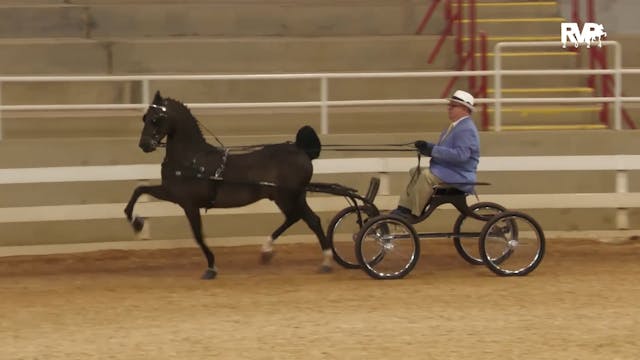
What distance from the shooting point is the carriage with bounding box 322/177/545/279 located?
31.8 ft

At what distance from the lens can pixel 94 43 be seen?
49.3 feet

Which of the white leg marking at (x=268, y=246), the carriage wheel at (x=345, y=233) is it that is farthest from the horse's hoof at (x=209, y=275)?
the carriage wheel at (x=345, y=233)

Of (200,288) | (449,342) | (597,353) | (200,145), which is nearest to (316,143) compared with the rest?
(200,145)

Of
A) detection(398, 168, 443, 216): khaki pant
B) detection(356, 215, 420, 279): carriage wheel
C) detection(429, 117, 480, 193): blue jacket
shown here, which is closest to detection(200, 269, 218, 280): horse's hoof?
detection(356, 215, 420, 279): carriage wheel

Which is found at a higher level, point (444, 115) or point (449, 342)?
point (444, 115)

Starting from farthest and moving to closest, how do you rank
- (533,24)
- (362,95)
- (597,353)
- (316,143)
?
(533,24) < (362,95) < (316,143) < (597,353)

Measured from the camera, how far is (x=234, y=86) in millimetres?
14547

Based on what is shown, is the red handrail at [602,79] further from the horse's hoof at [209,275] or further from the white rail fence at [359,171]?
the horse's hoof at [209,275]

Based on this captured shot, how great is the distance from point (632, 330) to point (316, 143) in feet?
12.5

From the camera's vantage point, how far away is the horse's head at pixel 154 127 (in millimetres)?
9789

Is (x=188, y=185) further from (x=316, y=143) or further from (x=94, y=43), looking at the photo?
(x=94, y=43)

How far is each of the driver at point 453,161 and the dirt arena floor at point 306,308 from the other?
0.83 m

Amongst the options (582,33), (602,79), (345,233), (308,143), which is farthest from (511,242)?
(582,33)

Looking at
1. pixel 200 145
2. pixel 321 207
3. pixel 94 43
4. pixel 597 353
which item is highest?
pixel 94 43
